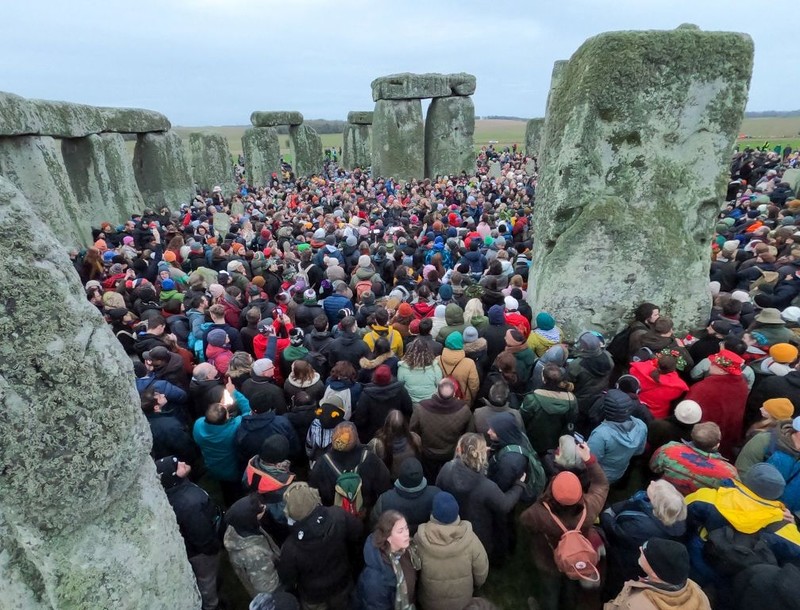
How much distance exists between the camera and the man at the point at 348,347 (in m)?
4.98

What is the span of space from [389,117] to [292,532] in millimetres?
19385

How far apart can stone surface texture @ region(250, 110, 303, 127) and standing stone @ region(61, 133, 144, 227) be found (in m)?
8.96

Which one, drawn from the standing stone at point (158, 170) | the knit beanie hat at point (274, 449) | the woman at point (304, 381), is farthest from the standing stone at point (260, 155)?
the knit beanie hat at point (274, 449)

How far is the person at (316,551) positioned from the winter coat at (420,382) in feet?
4.91

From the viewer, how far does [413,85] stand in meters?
19.9

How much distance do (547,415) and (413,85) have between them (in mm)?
18682

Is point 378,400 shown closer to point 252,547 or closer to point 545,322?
point 252,547

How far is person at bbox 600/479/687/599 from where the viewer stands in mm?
2770

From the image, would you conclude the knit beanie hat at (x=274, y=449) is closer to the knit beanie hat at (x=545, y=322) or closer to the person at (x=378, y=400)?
the person at (x=378, y=400)

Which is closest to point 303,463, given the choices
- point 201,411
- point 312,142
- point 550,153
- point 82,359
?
point 201,411

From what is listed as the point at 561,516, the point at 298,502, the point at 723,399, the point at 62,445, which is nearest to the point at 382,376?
the point at 298,502

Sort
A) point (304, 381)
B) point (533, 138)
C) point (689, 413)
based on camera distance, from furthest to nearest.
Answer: point (533, 138)
point (304, 381)
point (689, 413)

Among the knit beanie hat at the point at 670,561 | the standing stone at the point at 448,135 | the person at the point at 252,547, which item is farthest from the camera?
the standing stone at the point at 448,135

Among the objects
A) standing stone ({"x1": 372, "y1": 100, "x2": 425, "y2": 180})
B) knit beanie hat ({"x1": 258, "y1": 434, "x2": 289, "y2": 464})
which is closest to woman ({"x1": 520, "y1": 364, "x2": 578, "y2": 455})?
knit beanie hat ({"x1": 258, "y1": 434, "x2": 289, "y2": 464})
